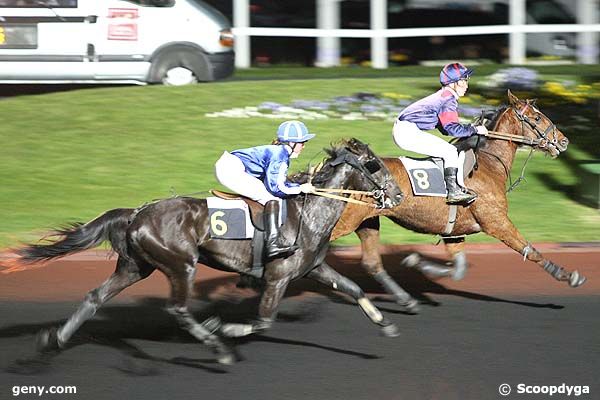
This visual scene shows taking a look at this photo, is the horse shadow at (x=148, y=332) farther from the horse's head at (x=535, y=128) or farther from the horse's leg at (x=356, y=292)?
the horse's head at (x=535, y=128)

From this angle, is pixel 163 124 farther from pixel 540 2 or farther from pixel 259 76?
pixel 540 2

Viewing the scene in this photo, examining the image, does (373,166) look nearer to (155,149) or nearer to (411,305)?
(411,305)

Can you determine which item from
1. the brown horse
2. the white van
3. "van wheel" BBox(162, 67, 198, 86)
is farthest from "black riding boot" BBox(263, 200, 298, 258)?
"van wheel" BBox(162, 67, 198, 86)

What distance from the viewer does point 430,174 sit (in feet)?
31.3

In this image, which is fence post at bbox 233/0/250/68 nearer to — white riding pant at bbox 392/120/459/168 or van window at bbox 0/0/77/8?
van window at bbox 0/0/77/8

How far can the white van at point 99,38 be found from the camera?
17.2 metres

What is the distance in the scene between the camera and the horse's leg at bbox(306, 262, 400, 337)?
325 inches

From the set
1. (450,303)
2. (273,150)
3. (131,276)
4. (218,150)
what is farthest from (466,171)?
(218,150)

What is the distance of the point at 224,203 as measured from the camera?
8.18m

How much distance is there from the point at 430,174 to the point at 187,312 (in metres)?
2.72

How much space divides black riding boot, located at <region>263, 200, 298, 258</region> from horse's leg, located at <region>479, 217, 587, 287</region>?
236 cm

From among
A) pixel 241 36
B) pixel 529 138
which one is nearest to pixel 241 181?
pixel 529 138

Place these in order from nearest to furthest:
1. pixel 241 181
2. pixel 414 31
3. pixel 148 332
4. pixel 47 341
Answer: pixel 47 341
pixel 241 181
pixel 148 332
pixel 414 31

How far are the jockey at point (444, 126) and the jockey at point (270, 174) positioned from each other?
1657 mm
